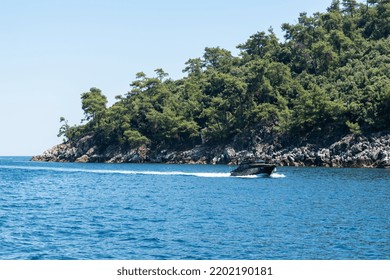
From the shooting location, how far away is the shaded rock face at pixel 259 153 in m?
105

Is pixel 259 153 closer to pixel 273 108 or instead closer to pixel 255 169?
pixel 273 108

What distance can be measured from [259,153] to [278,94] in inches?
820

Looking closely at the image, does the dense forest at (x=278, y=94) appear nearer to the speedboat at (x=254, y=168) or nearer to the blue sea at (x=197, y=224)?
the speedboat at (x=254, y=168)

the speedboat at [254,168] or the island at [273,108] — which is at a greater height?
the island at [273,108]

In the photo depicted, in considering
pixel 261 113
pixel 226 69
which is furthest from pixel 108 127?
pixel 261 113

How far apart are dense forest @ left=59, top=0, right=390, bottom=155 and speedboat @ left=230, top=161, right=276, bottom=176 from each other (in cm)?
3682

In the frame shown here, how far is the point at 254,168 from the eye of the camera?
81.3 m

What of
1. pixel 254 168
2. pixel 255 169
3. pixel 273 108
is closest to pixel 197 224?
pixel 254 168

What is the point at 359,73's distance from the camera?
408ft

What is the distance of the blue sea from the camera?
26.5 metres

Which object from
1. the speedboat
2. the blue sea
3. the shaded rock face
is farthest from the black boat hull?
the shaded rock face

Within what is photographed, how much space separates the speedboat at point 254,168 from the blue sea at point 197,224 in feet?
62.4

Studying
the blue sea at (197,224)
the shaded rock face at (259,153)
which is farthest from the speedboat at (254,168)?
the shaded rock face at (259,153)
